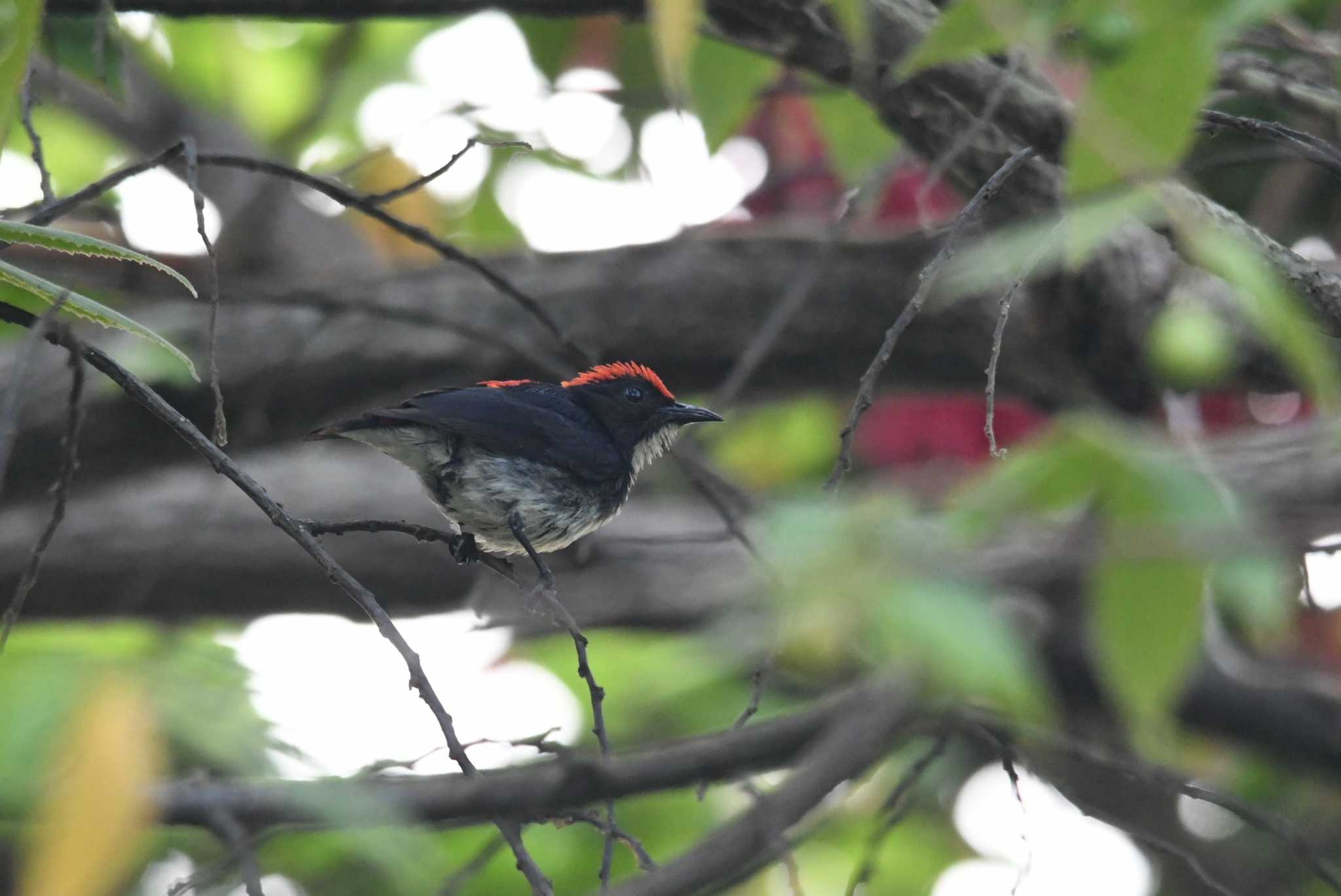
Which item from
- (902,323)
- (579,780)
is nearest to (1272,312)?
(579,780)

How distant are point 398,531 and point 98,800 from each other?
1545mm

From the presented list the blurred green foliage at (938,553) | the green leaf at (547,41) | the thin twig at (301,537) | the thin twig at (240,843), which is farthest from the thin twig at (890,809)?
the green leaf at (547,41)

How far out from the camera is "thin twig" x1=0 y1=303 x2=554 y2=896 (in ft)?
7.44

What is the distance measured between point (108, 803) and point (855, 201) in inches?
128

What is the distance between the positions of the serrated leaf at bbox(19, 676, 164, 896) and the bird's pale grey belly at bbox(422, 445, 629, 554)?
3.09 metres

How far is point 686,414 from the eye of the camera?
502cm

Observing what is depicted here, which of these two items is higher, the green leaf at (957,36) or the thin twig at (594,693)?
the green leaf at (957,36)

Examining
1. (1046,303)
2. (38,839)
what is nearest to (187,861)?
(1046,303)

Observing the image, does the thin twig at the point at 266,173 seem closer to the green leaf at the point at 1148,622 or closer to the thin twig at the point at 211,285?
the thin twig at the point at 211,285

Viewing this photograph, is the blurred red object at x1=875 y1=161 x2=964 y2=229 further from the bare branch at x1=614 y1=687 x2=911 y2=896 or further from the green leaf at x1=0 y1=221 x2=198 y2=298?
the bare branch at x1=614 y1=687 x2=911 y2=896

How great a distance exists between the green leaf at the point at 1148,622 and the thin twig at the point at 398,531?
Result: 1562mm

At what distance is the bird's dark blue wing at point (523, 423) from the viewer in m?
4.45

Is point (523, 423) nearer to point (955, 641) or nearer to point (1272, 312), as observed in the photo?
point (955, 641)

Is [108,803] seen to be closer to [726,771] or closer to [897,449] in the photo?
[726,771]
